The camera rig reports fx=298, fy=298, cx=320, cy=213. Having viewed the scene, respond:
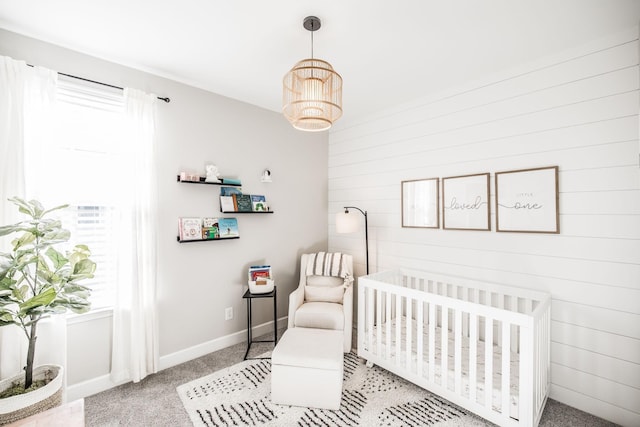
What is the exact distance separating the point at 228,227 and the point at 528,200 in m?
2.57

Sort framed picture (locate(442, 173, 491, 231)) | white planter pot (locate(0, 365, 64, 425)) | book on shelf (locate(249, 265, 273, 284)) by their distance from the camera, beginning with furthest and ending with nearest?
book on shelf (locate(249, 265, 273, 284)) < framed picture (locate(442, 173, 491, 231)) < white planter pot (locate(0, 365, 64, 425))

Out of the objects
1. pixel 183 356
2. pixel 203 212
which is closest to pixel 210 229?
pixel 203 212

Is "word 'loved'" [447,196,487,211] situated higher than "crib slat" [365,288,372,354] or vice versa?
"word 'loved'" [447,196,487,211]

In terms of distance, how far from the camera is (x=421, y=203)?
2920 millimetres


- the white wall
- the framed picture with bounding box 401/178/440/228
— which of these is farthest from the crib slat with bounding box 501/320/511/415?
the white wall

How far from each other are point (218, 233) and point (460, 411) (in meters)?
2.39

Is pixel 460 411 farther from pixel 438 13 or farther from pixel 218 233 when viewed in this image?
pixel 438 13

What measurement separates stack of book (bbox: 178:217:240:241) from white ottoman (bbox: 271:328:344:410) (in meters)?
1.24

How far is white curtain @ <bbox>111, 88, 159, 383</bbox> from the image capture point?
226 cm

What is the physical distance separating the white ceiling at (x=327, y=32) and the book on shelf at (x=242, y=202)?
3.63ft

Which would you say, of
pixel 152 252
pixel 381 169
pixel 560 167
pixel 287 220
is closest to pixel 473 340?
pixel 560 167

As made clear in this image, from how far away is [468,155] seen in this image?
8.55 feet

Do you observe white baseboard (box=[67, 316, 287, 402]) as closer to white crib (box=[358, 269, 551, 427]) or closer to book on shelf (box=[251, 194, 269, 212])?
white crib (box=[358, 269, 551, 427])

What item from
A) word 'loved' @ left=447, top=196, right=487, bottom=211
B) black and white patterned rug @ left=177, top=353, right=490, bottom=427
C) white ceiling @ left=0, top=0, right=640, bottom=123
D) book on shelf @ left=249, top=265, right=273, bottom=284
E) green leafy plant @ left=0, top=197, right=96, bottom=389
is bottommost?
black and white patterned rug @ left=177, top=353, right=490, bottom=427
